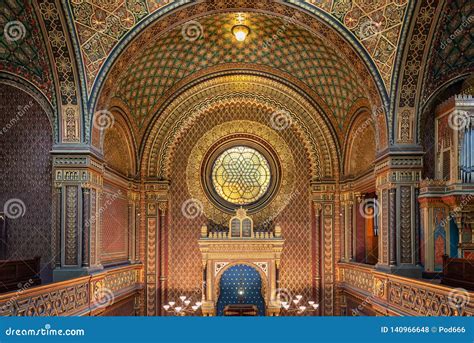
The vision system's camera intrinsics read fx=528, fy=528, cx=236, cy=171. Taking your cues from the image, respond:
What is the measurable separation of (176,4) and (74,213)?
17.3 feet

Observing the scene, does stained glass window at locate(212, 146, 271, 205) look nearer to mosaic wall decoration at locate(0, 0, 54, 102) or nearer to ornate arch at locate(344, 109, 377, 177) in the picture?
ornate arch at locate(344, 109, 377, 177)

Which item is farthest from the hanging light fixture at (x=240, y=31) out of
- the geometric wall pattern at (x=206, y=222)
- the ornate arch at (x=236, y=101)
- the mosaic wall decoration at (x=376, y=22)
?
the geometric wall pattern at (x=206, y=222)

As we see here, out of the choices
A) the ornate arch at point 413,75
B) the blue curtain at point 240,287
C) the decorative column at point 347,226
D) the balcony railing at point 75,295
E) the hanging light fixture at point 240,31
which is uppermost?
the hanging light fixture at point 240,31

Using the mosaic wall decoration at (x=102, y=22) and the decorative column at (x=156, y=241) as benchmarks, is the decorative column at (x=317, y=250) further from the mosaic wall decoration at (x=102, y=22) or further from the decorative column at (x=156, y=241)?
the mosaic wall decoration at (x=102, y=22)

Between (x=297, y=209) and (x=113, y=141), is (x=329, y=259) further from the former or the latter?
→ (x=113, y=141)

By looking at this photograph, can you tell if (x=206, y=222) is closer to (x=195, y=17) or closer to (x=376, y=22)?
(x=195, y=17)

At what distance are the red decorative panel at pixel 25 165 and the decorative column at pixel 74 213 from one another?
718 mm

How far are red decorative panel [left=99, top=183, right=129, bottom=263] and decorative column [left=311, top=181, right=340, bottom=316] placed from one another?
612cm

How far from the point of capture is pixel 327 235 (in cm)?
1714

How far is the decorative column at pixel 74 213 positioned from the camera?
12.0m

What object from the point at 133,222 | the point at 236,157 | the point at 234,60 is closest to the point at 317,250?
the point at 236,157

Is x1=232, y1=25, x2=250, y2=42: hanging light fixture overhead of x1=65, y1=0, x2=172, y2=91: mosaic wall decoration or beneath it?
overhead

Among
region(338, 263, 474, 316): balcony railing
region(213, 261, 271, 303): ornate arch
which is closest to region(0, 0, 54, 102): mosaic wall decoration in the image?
region(213, 261, 271, 303): ornate arch

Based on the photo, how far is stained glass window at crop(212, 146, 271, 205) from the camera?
1768 cm
